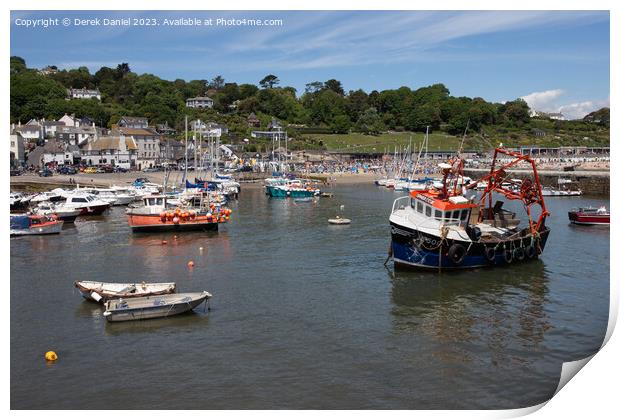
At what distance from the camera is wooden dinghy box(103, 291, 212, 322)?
60.0 ft

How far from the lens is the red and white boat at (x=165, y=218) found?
114ft

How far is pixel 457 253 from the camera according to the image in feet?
79.8

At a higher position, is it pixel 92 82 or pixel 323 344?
pixel 92 82

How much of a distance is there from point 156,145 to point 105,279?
2457 inches

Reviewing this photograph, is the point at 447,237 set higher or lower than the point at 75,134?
lower

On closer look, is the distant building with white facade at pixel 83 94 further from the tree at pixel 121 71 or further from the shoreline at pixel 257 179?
the shoreline at pixel 257 179

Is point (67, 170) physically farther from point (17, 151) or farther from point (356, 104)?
point (356, 104)

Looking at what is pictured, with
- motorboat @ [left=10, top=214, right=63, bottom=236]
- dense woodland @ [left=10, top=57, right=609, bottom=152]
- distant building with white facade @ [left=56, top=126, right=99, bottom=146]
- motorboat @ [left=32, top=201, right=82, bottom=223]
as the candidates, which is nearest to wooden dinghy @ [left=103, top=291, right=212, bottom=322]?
motorboat @ [left=10, top=214, right=63, bottom=236]

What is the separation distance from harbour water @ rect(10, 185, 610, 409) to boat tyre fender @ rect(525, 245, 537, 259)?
1.52 feet

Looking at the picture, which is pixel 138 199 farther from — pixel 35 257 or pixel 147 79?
pixel 147 79

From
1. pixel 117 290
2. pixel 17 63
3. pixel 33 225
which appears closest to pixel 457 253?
pixel 117 290

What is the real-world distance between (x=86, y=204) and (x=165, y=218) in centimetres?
1096
